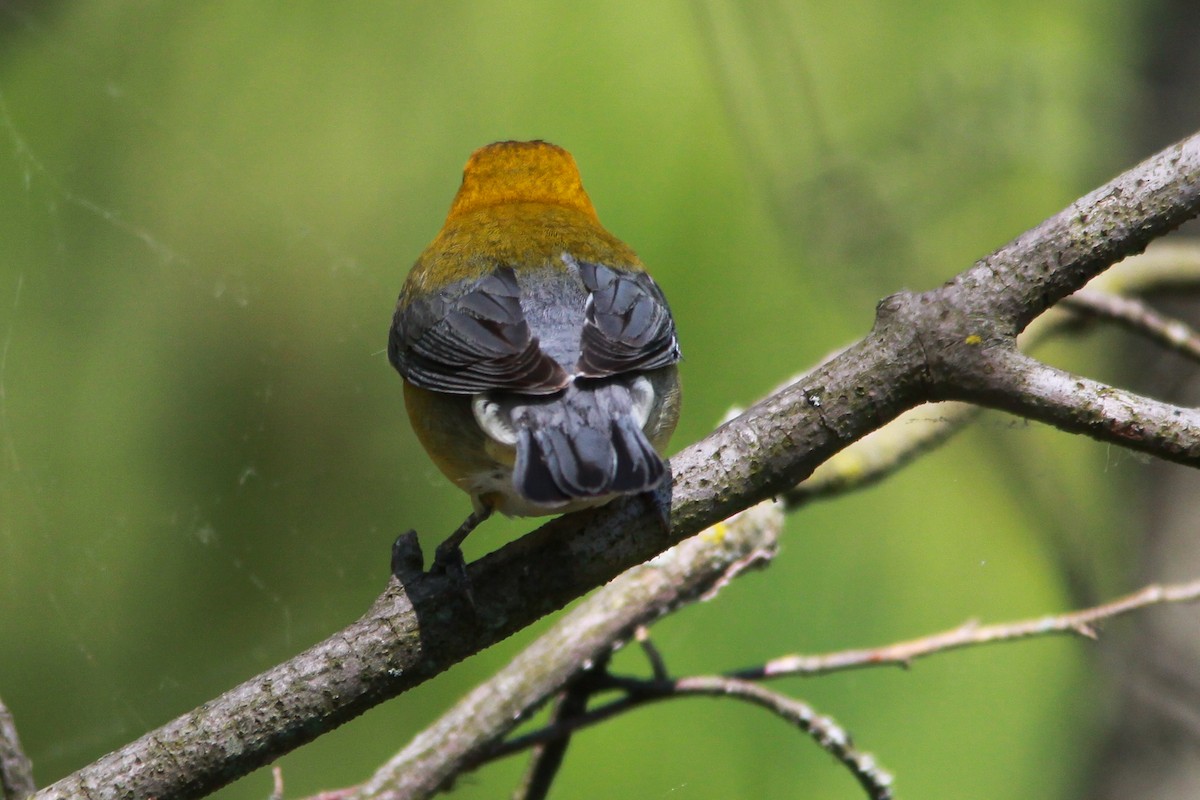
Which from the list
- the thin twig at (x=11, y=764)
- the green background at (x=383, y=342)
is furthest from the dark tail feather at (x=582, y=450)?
the green background at (x=383, y=342)

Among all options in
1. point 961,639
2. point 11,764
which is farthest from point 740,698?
point 11,764

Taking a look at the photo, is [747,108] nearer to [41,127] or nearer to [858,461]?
[858,461]

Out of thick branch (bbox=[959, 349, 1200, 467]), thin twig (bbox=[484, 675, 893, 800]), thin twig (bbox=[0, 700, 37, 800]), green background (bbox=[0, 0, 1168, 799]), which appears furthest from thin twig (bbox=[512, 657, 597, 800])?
thick branch (bbox=[959, 349, 1200, 467])

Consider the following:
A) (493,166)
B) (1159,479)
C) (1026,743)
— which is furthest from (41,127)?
(1026,743)

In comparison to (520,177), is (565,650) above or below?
below

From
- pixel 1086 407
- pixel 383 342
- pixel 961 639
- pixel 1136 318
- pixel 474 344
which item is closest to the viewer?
pixel 1086 407

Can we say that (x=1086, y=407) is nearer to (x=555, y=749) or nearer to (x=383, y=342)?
(x=555, y=749)
